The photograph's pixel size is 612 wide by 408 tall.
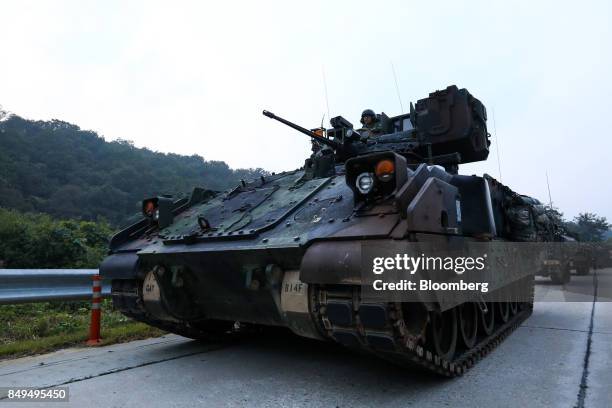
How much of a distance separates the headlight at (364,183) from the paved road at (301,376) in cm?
152

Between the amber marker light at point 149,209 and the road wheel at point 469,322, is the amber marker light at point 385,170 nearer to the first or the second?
the road wheel at point 469,322

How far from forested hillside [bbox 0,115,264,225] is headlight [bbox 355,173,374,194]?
31.0 m

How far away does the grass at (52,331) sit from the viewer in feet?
17.6

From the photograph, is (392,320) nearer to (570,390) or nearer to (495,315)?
A: (570,390)

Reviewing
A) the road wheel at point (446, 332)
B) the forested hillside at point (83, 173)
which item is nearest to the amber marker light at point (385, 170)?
the road wheel at point (446, 332)

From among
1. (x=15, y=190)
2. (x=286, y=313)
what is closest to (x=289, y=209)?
(x=286, y=313)

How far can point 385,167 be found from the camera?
141 inches

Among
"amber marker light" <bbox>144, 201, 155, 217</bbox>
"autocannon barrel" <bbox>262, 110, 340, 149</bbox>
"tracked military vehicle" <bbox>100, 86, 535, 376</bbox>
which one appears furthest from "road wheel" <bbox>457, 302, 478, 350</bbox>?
"amber marker light" <bbox>144, 201, 155, 217</bbox>

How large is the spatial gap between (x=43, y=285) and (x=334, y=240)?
4.09 meters

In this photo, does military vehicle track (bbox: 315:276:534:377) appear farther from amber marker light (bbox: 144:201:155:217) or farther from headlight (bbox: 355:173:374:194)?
amber marker light (bbox: 144:201:155:217)

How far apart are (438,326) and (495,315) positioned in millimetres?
2353

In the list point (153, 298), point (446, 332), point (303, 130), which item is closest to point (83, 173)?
point (303, 130)

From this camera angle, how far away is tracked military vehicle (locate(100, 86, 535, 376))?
3.22m

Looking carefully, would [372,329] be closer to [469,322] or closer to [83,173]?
[469,322]
